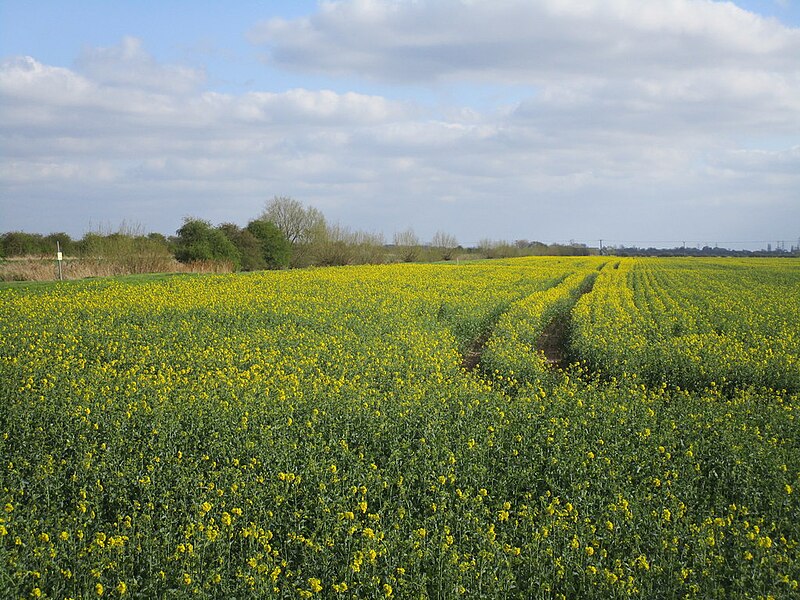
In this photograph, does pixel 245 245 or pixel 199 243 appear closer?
pixel 199 243

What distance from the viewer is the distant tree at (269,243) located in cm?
5038

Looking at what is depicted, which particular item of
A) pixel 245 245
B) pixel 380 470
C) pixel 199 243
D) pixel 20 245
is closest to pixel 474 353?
pixel 380 470

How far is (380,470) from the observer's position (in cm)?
721

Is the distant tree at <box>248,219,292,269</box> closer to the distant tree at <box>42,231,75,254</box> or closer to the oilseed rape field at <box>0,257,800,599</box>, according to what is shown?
the distant tree at <box>42,231,75,254</box>

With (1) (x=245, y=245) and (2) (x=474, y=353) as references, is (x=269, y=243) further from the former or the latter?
(2) (x=474, y=353)

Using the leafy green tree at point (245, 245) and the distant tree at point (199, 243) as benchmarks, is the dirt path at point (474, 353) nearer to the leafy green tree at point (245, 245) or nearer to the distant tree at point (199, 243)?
the distant tree at point (199, 243)

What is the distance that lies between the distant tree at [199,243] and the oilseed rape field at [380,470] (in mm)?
28647

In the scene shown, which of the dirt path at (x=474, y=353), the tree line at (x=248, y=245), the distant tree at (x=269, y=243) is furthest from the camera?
the distant tree at (x=269, y=243)

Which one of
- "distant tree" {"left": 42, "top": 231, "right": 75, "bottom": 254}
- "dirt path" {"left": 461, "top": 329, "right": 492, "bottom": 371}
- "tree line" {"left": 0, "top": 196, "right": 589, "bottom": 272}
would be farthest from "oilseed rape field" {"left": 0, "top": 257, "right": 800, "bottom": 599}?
"distant tree" {"left": 42, "top": 231, "right": 75, "bottom": 254}

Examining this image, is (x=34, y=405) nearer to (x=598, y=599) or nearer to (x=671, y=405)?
(x=598, y=599)

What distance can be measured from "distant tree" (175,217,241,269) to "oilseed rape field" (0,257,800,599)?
28.6 meters

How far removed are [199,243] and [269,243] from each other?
28.6ft

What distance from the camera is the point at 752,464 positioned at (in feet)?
23.7

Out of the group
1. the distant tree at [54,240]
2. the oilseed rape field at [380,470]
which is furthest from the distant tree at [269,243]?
the oilseed rape field at [380,470]
